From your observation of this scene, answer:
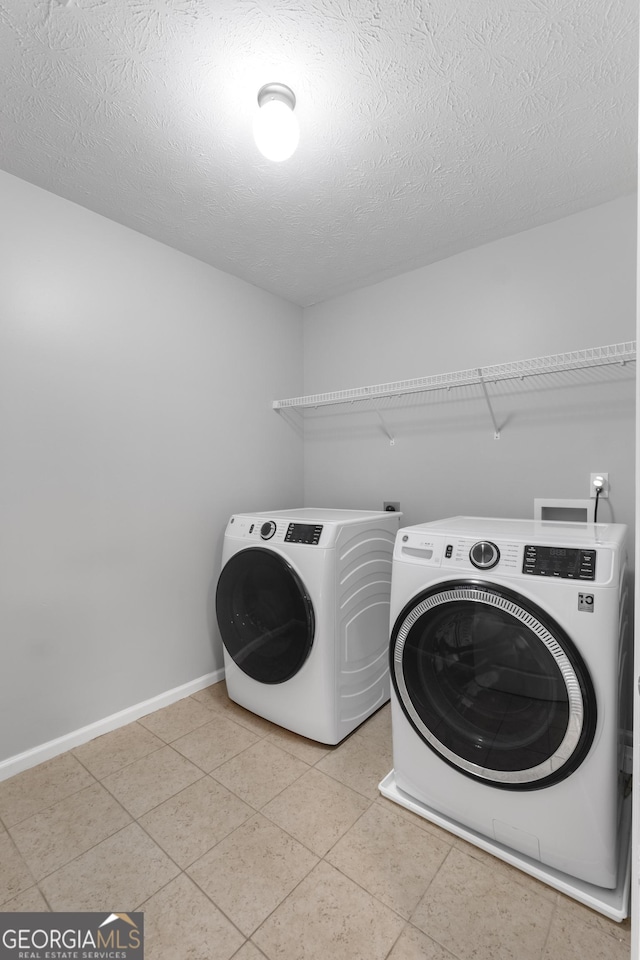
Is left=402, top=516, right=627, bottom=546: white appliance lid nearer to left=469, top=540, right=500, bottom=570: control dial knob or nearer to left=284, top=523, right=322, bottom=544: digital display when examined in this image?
left=469, top=540, right=500, bottom=570: control dial knob

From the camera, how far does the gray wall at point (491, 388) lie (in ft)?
5.97

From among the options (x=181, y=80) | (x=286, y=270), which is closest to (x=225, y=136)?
(x=181, y=80)

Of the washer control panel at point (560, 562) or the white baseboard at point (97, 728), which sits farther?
the white baseboard at point (97, 728)

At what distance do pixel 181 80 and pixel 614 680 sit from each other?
6.73 feet

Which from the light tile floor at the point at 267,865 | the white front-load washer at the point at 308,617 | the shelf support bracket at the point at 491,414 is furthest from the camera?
Answer: the shelf support bracket at the point at 491,414

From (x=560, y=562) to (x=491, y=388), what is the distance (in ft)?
3.83

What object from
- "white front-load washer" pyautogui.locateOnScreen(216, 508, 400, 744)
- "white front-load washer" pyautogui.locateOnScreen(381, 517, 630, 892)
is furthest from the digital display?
"white front-load washer" pyautogui.locateOnScreen(381, 517, 630, 892)

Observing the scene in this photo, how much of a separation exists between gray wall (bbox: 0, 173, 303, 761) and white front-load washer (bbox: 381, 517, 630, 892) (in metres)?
1.22

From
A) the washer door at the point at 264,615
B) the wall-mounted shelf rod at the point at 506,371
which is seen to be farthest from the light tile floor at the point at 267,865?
the wall-mounted shelf rod at the point at 506,371

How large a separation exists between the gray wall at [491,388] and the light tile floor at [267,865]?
1339 millimetres

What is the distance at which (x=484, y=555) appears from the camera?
4.23 feet

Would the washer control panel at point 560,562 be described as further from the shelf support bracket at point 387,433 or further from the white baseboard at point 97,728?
the white baseboard at point 97,728

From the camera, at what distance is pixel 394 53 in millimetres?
1193

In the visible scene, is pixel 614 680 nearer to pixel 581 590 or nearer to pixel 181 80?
pixel 581 590
